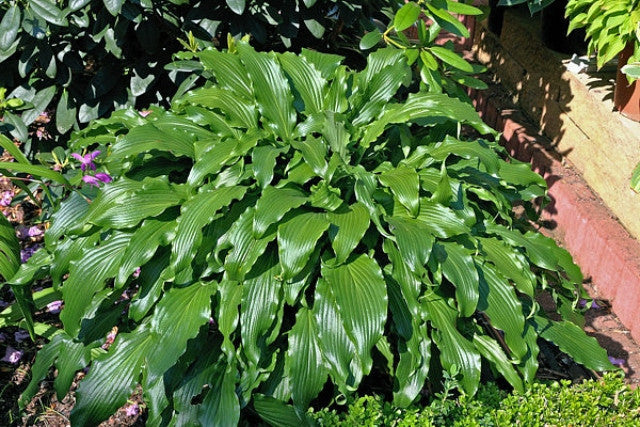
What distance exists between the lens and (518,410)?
7.39 ft

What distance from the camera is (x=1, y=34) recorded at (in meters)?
2.94

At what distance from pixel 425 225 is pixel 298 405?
2.09 feet

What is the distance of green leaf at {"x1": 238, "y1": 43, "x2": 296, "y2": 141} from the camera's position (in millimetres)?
2611

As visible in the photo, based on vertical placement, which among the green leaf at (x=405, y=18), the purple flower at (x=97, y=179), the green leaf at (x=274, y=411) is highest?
the green leaf at (x=405, y=18)

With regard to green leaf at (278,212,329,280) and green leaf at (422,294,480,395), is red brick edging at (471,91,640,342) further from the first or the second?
green leaf at (278,212,329,280)

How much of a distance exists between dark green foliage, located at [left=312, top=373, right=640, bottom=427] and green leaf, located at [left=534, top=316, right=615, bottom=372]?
9 cm


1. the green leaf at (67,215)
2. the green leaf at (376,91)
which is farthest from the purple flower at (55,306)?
the green leaf at (376,91)

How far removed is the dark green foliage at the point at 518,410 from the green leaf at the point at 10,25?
1.81 meters

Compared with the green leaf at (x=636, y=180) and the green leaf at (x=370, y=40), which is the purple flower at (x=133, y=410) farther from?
the green leaf at (x=636, y=180)

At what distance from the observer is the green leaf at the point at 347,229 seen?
2211 millimetres

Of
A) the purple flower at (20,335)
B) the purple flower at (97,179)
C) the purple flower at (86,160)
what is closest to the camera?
the purple flower at (97,179)

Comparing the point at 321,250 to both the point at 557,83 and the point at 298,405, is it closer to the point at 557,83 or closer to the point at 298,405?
the point at 298,405

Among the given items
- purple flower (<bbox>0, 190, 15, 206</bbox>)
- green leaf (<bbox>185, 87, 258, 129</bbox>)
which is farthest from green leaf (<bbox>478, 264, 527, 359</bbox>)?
purple flower (<bbox>0, 190, 15, 206</bbox>)

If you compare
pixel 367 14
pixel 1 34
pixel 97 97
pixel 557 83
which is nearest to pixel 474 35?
pixel 557 83
